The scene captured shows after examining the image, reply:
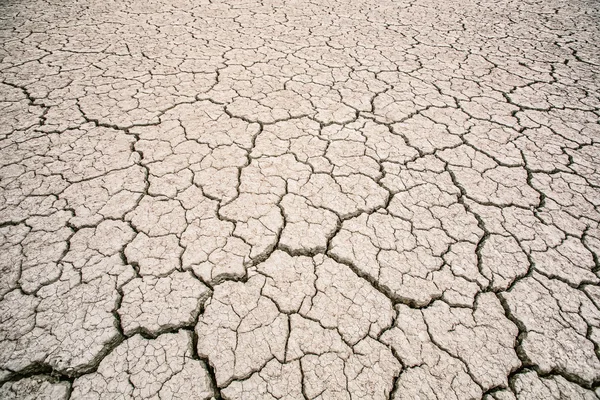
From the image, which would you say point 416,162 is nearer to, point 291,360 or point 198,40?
point 291,360

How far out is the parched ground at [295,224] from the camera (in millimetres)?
1097

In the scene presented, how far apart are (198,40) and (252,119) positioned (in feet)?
5.48

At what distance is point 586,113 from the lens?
2.32m

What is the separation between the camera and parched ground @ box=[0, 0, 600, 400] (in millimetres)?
1097

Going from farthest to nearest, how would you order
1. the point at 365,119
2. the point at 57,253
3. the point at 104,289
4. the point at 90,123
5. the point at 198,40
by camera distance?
1. the point at 198,40
2. the point at 365,119
3. the point at 90,123
4. the point at 57,253
5. the point at 104,289

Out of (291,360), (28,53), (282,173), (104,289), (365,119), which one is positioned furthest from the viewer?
(28,53)

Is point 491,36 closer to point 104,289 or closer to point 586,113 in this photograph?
point 586,113

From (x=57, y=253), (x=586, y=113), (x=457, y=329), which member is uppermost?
(x=586, y=113)

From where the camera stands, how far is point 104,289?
4.17ft

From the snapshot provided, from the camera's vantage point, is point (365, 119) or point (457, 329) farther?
point (365, 119)

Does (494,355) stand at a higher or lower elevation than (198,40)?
lower

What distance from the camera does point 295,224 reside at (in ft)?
5.12

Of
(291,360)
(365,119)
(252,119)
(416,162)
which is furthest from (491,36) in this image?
(291,360)

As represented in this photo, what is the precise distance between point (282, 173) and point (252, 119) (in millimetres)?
614
